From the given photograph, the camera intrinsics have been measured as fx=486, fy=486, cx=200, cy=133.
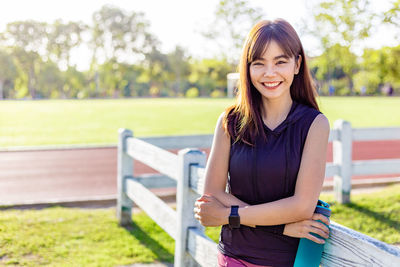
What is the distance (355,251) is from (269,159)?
50 centimetres

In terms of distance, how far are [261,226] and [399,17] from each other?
243 inches

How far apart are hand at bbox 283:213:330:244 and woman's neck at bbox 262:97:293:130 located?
0.45m

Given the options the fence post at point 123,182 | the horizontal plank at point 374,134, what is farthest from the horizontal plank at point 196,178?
the horizontal plank at point 374,134

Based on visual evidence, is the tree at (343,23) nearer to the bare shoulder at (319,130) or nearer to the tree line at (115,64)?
the bare shoulder at (319,130)

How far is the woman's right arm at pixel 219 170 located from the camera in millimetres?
2230

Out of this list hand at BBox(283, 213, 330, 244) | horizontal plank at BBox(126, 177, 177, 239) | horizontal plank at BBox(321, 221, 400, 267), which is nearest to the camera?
horizontal plank at BBox(321, 221, 400, 267)

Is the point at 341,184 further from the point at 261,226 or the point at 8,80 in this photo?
the point at 8,80

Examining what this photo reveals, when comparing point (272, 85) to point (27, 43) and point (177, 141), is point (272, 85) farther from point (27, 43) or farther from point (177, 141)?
point (27, 43)

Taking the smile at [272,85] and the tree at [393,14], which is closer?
the smile at [272,85]

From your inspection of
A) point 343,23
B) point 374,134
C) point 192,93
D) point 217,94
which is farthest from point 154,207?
point 192,93

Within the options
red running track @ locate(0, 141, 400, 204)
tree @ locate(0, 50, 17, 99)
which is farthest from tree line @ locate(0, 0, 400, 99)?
red running track @ locate(0, 141, 400, 204)

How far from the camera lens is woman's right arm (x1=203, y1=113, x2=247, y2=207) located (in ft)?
7.32

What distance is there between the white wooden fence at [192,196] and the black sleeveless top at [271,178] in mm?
234

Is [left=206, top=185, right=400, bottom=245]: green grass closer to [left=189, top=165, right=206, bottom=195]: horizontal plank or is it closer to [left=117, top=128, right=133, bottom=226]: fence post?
[left=117, top=128, right=133, bottom=226]: fence post
